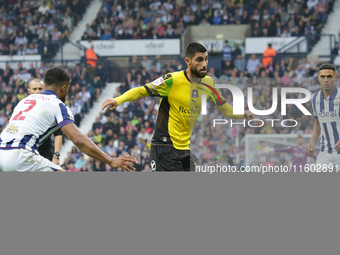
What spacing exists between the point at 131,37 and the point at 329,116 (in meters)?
17.2

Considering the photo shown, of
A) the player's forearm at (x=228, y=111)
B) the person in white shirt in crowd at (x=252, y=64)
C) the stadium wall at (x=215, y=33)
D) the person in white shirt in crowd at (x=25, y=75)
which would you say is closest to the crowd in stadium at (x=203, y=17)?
the stadium wall at (x=215, y=33)

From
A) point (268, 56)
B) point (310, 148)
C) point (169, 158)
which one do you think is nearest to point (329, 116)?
point (310, 148)

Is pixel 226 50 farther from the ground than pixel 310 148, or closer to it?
farther from the ground

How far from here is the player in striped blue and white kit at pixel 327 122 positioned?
12.9ft

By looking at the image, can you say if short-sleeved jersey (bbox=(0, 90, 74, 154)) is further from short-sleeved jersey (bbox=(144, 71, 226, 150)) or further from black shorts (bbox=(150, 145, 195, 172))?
black shorts (bbox=(150, 145, 195, 172))

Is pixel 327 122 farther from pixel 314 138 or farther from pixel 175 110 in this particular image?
pixel 175 110

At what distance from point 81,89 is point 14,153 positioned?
13612 millimetres

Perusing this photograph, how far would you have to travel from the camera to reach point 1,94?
16.8 metres

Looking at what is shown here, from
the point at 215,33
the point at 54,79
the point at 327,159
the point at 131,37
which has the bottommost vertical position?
the point at 327,159

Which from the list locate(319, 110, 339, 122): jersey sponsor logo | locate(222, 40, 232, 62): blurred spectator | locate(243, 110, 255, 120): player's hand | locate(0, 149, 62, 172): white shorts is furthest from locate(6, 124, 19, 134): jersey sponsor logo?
locate(222, 40, 232, 62): blurred spectator

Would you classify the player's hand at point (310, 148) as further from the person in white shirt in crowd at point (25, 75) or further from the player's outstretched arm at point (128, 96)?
the person in white shirt in crowd at point (25, 75)

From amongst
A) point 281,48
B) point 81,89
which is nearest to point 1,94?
point 81,89

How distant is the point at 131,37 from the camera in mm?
20703

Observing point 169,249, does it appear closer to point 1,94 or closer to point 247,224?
point 247,224
